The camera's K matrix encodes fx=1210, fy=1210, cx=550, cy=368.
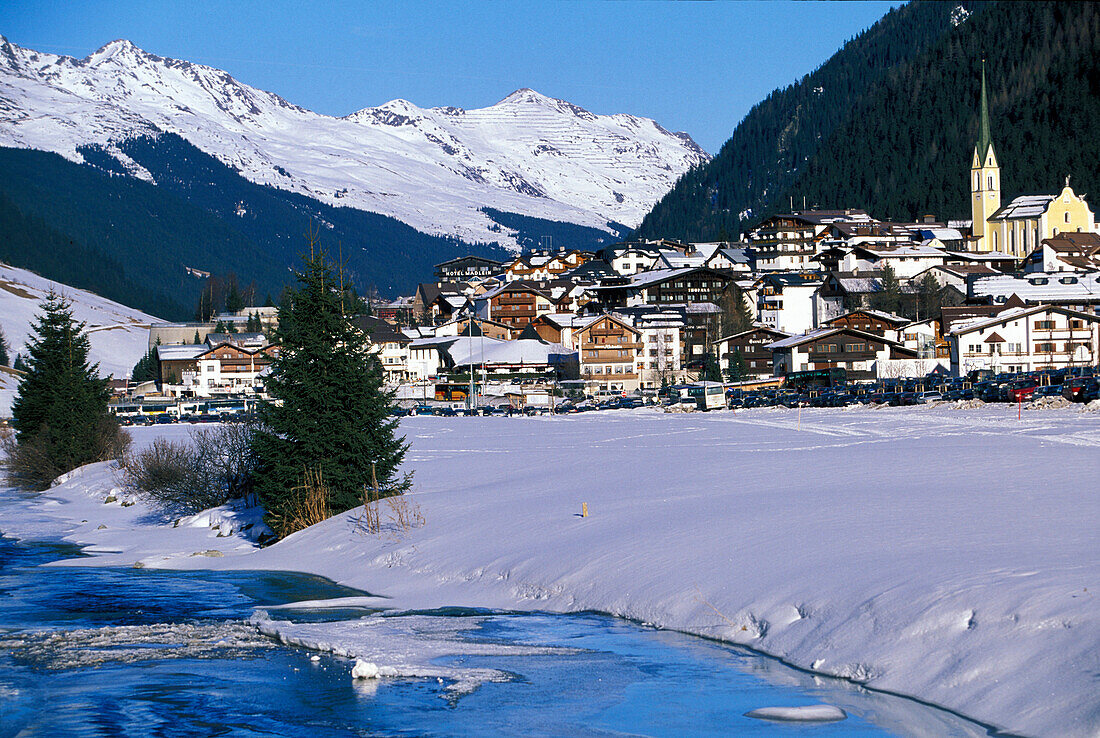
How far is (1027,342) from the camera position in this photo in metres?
82.1

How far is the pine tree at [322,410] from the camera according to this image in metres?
29.8

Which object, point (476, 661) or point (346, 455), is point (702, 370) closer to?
point (346, 455)

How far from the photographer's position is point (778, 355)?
96.2 m

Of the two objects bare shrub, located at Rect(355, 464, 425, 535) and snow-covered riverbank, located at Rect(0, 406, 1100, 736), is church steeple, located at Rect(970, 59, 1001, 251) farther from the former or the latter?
bare shrub, located at Rect(355, 464, 425, 535)

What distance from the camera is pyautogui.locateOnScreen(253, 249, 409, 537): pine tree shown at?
29.8 meters

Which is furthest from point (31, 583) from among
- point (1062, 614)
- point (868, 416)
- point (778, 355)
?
point (778, 355)

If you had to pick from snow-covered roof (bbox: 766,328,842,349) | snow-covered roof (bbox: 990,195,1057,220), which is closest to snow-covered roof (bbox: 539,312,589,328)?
snow-covered roof (bbox: 766,328,842,349)

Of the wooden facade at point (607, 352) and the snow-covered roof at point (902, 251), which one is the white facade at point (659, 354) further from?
the snow-covered roof at point (902, 251)

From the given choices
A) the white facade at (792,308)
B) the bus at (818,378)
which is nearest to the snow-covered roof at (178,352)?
the white facade at (792,308)

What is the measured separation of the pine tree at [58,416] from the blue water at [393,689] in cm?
3301

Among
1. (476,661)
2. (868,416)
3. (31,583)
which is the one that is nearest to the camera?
(476,661)

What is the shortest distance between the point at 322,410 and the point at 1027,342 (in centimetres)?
6433

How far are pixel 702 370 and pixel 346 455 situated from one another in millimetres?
78012

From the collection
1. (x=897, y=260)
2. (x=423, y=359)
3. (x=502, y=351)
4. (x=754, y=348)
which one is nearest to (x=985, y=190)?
(x=897, y=260)
